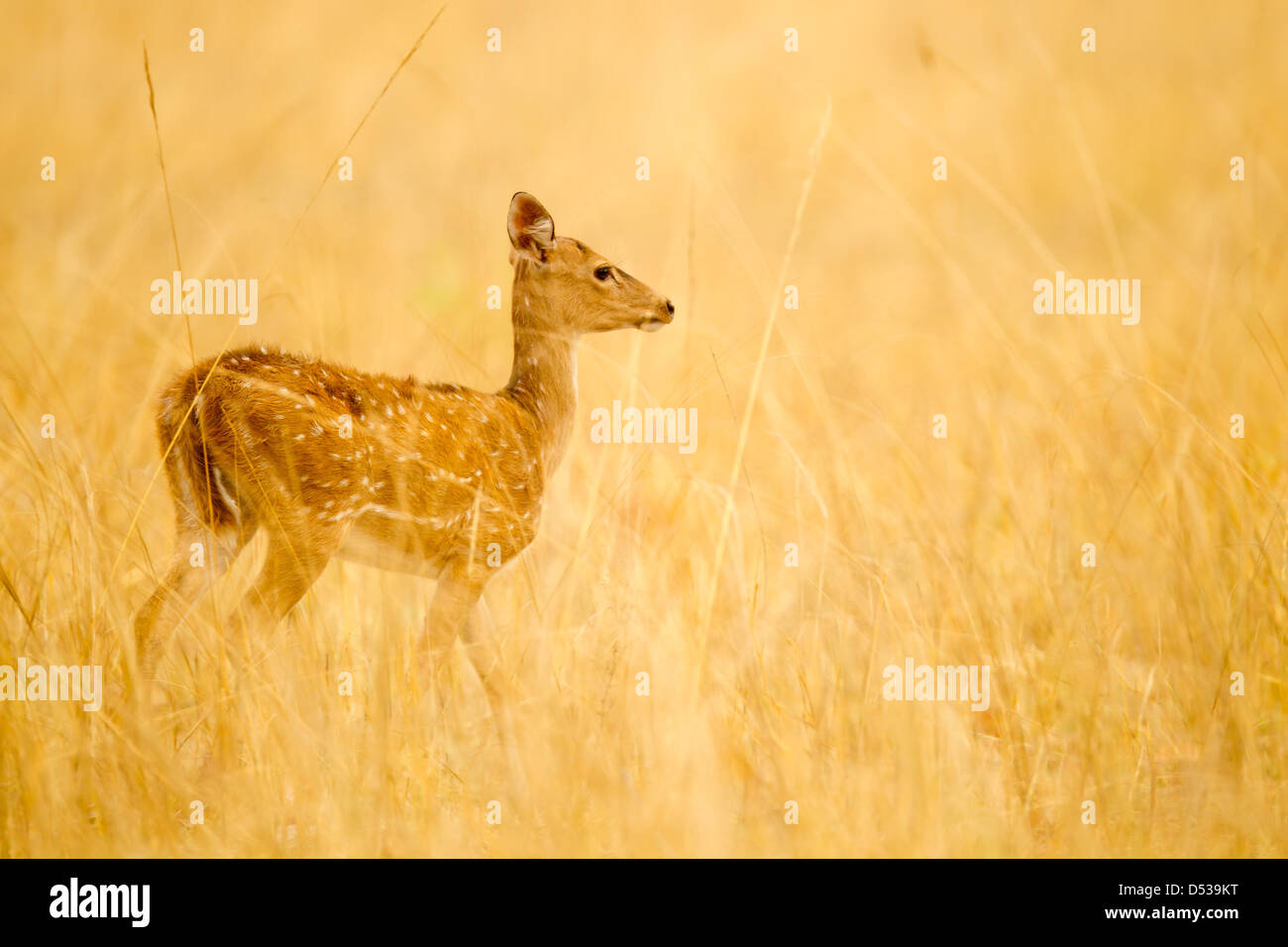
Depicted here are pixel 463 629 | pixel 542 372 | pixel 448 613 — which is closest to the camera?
pixel 448 613

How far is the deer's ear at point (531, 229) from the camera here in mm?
5832

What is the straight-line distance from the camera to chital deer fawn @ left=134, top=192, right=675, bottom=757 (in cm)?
502

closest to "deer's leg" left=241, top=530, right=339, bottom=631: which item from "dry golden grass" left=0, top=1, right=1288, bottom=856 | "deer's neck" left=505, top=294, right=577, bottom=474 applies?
"dry golden grass" left=0, top=1, right=1288, bottom=856

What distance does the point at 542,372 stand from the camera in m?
6.03

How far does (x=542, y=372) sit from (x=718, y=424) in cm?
287

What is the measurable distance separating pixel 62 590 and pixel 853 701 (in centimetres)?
295

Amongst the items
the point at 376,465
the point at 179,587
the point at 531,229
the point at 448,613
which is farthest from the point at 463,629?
the point at 531,229

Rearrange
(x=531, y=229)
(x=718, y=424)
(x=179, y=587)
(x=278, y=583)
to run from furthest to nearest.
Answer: (x=718, y=424)
(x=531, y=229)
(x=179, y=587)
(x=278, y=583)

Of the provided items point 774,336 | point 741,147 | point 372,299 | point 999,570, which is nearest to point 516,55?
point 741,147

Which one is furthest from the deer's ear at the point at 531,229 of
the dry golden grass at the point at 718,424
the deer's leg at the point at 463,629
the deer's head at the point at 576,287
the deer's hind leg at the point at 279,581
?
the deer's hind leg at the point at 279,581

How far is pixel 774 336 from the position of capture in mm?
8531

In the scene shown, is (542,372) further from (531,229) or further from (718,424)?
(718,424)

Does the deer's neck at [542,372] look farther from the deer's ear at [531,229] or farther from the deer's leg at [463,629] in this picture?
the deer's leg at [463,629]

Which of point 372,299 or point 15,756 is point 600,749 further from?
point 372,299
